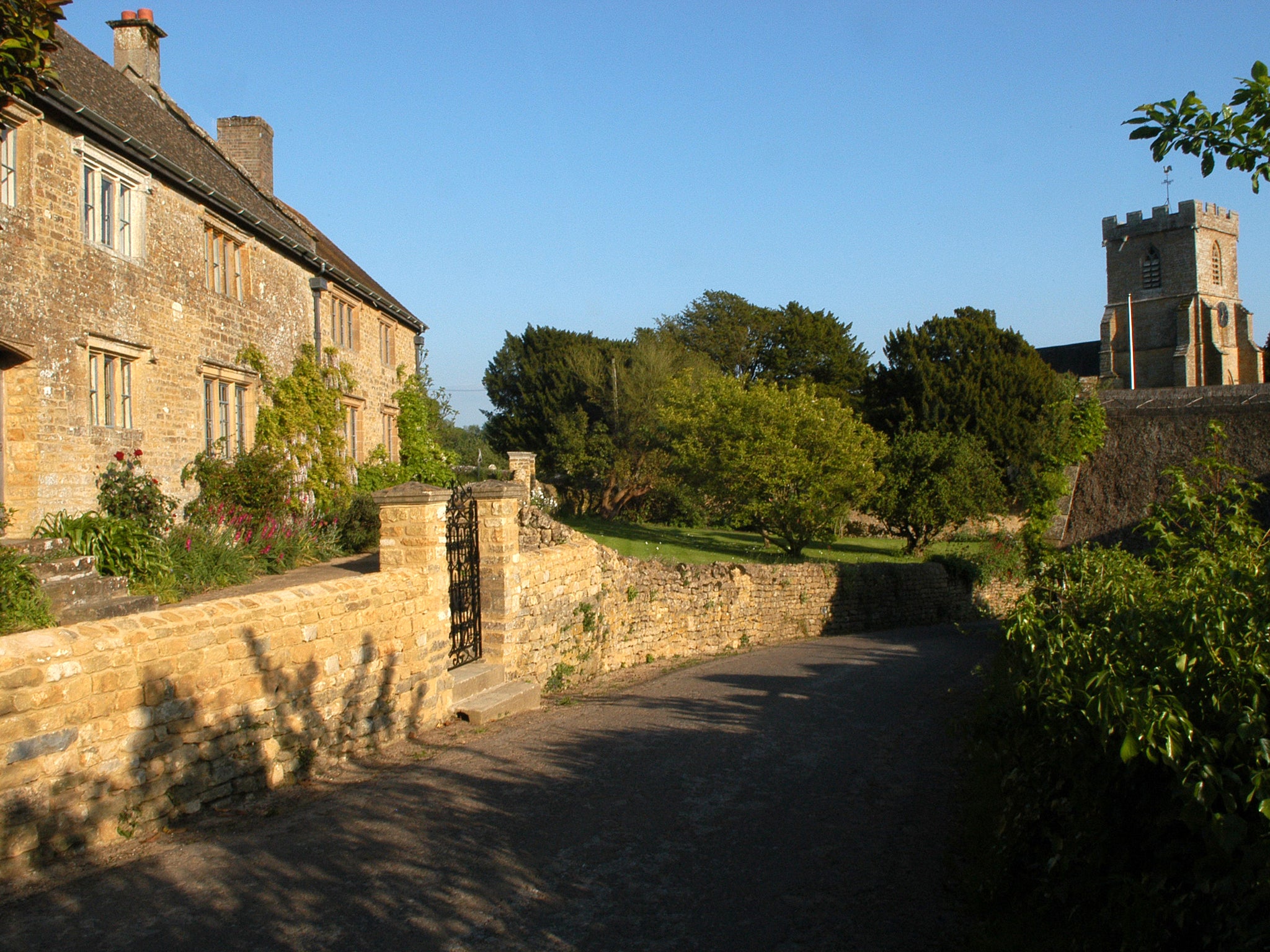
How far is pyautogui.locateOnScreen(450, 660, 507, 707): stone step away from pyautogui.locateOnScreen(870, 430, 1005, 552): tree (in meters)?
23.3

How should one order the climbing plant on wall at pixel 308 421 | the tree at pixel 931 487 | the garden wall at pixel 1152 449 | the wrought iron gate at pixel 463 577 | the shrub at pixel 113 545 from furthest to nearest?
the tree at pixel 931 487 < the garden wall at pixel 1152 449 < the climbing plant on wall at pixel 308 421 < the wrought iron gate at pixel 463 577 < the shrub at pixel 113 545

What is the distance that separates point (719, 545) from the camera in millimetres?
31656

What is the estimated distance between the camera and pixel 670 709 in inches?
411

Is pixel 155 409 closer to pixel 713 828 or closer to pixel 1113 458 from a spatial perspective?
pixel 713 828

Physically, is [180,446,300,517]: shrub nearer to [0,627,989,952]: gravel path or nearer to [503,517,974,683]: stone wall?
[503,517,974,683]: stone wall

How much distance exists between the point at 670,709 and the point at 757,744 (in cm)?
200

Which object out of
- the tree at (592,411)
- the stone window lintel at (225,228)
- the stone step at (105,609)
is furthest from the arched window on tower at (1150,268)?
the stone step at (105,609)

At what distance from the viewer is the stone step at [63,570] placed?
8.50 m

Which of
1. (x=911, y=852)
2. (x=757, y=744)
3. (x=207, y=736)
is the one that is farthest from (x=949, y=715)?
(x=207, y=736)

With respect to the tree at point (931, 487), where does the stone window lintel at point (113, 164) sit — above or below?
above

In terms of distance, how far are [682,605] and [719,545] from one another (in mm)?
14632

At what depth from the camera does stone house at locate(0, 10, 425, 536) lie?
11.0m

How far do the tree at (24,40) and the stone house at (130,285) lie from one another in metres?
4.05

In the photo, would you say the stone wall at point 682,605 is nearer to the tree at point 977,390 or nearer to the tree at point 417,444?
the tree at point 417,444
